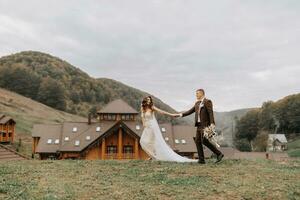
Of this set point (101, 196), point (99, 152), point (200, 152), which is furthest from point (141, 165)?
point (99, 152)

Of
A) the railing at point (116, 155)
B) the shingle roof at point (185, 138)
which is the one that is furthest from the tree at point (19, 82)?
the railing at point (116, 155)

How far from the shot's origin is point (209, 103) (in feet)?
50.0

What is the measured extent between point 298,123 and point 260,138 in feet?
64.1

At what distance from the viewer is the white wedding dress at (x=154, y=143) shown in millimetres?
17031

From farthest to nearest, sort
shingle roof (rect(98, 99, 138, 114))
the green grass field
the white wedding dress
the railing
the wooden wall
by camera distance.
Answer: the wooden wall → shingle roof (rect(98, 99, 138, 114)) → the railing → the white wedding dress → the green grass field

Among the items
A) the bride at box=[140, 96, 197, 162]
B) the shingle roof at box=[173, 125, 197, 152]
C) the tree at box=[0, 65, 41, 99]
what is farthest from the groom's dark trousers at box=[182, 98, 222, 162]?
the tree at box=[0, 65, 41, 99]

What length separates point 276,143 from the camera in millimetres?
119000

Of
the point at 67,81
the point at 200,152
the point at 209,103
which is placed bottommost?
the point at 200,152

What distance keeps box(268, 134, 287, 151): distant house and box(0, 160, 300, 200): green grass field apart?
10894 centimetres

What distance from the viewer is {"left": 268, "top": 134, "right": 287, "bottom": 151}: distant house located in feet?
385

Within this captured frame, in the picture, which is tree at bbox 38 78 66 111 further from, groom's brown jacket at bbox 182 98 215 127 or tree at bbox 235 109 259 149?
groom's brown jacket at bbox 182 98 215 127

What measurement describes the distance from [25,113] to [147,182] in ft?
349

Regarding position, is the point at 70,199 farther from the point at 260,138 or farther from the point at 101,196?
the point at 260,138

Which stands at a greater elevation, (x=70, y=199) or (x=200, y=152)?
(x=200, y=152)
